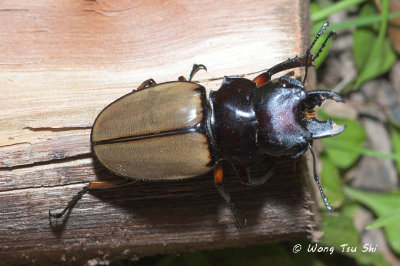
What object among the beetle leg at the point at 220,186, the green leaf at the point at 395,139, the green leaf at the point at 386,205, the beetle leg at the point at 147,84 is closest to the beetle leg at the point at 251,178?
the beetle leg at the point at 220,186

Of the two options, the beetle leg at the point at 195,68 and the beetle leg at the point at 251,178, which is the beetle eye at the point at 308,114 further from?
the beetle leg at the point at 195,68

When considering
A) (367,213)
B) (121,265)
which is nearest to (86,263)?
(121,265)

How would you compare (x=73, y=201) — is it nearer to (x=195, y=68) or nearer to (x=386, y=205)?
(x=195, y=68)

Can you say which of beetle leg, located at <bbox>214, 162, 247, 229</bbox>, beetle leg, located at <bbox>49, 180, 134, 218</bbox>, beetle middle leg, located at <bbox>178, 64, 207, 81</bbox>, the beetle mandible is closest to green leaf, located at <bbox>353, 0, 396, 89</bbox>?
the beetle mandible

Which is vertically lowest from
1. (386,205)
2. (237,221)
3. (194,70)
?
(386,205)

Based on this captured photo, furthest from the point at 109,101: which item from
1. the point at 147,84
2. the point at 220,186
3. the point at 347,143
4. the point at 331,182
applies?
the point at 347,143

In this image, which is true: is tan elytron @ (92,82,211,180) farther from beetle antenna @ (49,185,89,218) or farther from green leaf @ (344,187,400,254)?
green leaf @ (344,187,400,254)
